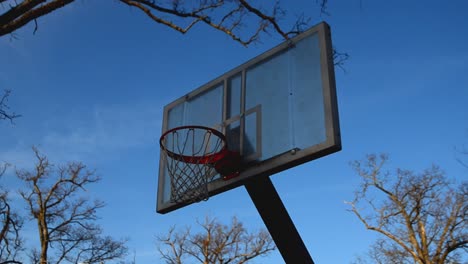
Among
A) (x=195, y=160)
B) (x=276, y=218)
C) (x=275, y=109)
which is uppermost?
(x=275, y=109)

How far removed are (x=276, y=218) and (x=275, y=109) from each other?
4.06 ft

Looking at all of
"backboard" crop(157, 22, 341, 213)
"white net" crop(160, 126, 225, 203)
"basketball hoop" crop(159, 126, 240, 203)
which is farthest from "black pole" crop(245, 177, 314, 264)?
"white net" crop(160, 126, 225, 203)

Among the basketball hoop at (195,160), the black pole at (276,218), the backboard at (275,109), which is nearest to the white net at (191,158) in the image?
the basketball hoop at (195,160)

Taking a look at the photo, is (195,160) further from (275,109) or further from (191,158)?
(275,109)

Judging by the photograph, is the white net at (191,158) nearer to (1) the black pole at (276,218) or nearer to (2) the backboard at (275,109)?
(2) the backboard at (275,109)

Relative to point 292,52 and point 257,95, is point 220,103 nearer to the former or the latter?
point 257,95

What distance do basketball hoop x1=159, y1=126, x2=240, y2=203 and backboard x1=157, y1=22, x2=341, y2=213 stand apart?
0.11m

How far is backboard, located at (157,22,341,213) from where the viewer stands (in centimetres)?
501

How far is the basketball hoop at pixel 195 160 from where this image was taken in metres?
5.74

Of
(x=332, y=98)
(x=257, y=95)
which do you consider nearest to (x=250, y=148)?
(x=257, y=95)

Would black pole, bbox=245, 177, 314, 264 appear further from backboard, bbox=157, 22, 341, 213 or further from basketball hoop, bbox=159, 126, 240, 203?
basketball hoop, bbox=159, 126, 240, 203

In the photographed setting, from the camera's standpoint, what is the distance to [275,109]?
5.60 m

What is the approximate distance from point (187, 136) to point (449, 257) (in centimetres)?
1430

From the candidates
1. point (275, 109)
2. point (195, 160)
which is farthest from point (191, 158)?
point (275, 109)
